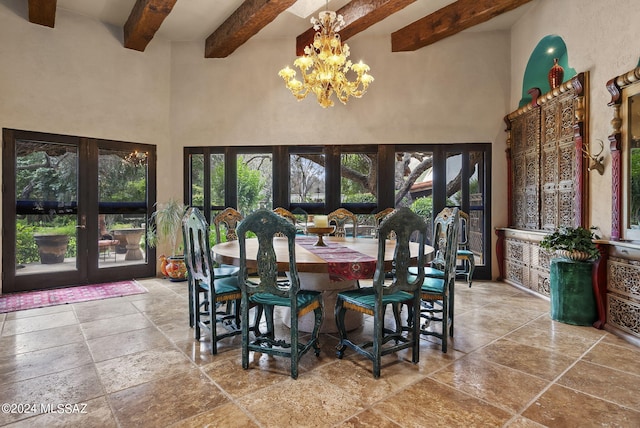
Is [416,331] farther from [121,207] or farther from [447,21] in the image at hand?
[121,207]

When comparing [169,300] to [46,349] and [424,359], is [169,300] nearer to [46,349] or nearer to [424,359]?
[46,349]

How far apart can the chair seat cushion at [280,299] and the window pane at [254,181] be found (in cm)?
326

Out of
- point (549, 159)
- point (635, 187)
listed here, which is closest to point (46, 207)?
point (549, 159)

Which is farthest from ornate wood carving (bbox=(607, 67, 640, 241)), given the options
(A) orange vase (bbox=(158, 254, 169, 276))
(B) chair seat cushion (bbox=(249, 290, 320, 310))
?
(A) orange vase (bbox=(158, 254, 169, 276))

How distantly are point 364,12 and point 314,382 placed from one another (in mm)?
4191

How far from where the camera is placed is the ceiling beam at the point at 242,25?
411 cm

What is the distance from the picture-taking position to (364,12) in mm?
4340

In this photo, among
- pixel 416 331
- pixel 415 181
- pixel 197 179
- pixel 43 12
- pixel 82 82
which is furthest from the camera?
pixel 197 179

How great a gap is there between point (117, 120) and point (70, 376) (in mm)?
3889

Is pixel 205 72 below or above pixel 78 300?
above

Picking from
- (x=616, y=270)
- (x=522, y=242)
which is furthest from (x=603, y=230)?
(x=522, y=242)

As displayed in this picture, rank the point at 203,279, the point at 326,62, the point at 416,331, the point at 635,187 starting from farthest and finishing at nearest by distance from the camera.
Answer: the point at 326,62, the point at 635,187, the point at 203,279, the point at 416,331

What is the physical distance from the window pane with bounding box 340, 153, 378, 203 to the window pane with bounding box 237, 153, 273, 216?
117 centimetres

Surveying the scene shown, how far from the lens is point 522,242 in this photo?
466 cm
